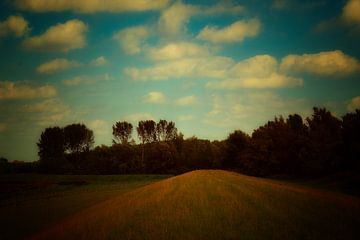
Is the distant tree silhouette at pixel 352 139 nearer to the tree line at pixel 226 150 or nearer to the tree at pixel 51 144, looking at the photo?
the tree line at pixel 226 150

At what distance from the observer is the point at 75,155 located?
511 ft

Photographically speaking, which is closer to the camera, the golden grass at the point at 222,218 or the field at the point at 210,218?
the golden grass at the point at 222,218

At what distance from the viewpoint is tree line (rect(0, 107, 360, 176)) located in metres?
80.9

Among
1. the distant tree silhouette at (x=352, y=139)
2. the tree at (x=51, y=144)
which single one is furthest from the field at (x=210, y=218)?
the tree at (x=51, y=144)

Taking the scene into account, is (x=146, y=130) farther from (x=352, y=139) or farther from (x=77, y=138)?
(x=352, y=139)

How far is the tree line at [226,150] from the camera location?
80.9 m

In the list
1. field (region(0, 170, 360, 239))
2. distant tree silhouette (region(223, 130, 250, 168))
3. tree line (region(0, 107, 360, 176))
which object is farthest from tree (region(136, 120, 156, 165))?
field (region(0, 170, 360, 239))

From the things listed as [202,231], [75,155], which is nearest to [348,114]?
[202,231]

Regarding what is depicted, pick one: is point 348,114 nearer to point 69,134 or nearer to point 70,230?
point 70,230

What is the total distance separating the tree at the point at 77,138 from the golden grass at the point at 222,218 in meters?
131

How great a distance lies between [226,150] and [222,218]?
9559cm

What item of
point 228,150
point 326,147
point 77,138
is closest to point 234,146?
point 228,150

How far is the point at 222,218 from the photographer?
24156 mm

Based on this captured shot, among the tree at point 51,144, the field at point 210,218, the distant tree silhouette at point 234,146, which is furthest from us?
the tree at point 51,144
